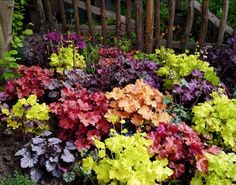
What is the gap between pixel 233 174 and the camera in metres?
2.66

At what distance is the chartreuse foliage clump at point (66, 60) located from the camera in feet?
14.1

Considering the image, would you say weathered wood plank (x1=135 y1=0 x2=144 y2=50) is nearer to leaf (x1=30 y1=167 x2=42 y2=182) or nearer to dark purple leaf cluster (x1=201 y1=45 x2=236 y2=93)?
dark purple leaf cluster (x1=201 y1=45 x2=236 y2=93)

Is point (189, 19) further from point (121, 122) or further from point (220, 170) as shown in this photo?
point (220, 170)

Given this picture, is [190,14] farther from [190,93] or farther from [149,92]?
[149,92]

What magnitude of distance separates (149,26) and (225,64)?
1.18 metres

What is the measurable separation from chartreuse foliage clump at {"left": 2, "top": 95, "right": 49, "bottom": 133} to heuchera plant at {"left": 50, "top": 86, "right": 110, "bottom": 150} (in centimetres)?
13

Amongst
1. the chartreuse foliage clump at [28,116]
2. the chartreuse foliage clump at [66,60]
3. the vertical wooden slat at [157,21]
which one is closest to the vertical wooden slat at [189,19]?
the vertical wooden slat at [157,21]

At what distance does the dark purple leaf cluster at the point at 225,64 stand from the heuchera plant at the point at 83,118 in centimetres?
183

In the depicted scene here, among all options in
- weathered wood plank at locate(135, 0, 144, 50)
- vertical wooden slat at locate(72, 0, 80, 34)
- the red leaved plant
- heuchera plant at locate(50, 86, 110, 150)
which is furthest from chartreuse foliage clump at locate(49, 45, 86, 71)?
the red leaved plant

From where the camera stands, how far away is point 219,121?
334cm

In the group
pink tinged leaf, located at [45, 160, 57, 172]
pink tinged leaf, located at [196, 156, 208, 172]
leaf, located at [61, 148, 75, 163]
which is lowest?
pink tinged leaf, located at [45, 160, 57, 172]

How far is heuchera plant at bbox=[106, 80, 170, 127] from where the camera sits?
10.9ft

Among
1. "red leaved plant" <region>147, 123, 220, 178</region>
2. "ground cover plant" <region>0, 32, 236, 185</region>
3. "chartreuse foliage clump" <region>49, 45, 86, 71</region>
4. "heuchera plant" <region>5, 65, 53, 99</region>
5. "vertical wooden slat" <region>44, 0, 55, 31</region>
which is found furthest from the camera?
"vertical wooden slat" <region>44, 0, 55, 31</region>

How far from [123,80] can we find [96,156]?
106 cm
